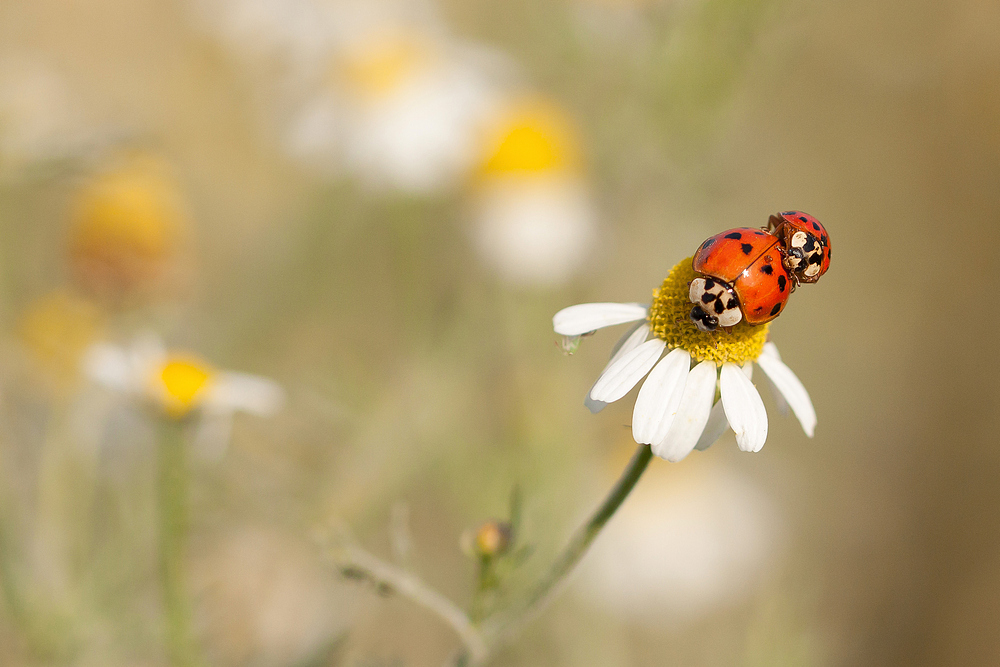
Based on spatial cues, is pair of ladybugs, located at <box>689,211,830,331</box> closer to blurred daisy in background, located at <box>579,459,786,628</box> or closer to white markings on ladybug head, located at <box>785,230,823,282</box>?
white markings on ladybug head, located at <box>785,230,823,282</box>

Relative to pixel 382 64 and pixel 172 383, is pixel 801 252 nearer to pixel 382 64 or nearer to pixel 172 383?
pixel 172 383

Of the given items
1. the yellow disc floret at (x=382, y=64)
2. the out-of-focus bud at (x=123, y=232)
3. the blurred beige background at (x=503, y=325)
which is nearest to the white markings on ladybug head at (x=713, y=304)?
the blurred beige background at (x=503, y=325)

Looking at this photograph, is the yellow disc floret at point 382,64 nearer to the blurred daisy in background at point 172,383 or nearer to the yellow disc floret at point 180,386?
the blurred daisy in background at point 172,383

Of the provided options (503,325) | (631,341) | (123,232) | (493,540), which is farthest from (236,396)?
(503,325)

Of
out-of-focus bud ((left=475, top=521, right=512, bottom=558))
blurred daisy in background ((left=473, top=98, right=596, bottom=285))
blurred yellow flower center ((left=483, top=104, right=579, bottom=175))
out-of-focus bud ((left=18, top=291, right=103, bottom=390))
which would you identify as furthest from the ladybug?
blurred yellow flower center ((left=483, top=104, right=579, bottom=175))

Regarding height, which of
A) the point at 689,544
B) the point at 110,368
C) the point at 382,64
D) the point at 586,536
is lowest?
the point at 586,536

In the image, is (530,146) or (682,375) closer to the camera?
(682,375)
